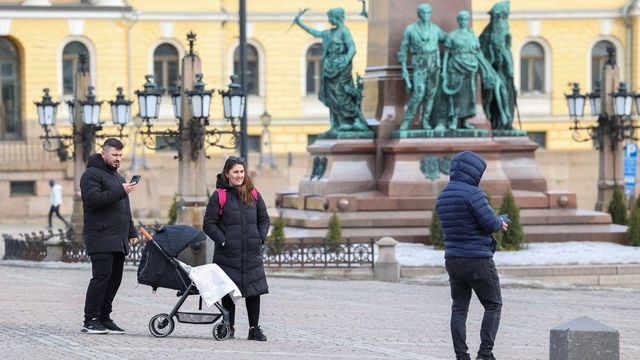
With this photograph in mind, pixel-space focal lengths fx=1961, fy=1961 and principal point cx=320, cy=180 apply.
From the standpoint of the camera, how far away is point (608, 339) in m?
13.9

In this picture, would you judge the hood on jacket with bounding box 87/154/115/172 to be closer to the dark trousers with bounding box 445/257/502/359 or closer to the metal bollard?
the dark trousers with bounding box 445/257/502/359

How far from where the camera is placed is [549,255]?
93.0 feet

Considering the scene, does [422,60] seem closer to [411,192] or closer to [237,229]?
[411,192]

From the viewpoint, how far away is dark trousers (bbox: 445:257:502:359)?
589 inches

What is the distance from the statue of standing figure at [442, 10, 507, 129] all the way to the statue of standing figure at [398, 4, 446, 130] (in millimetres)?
201

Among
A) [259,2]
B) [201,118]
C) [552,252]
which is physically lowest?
[552,252]

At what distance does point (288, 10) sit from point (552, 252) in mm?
31145

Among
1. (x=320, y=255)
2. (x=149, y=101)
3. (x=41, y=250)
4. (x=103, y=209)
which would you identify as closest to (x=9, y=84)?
(x=149, y=101)

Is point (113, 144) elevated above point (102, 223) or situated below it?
above

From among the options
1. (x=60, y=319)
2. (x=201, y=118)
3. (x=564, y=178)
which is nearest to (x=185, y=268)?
(x=60, y=319)

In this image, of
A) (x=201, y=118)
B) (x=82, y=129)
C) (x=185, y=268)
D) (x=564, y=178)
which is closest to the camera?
(x=185, y=268)

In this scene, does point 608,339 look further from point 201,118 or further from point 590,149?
point 590,149

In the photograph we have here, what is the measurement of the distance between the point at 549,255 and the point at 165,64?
3089 cm

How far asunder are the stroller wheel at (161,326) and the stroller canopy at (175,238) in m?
0.68
